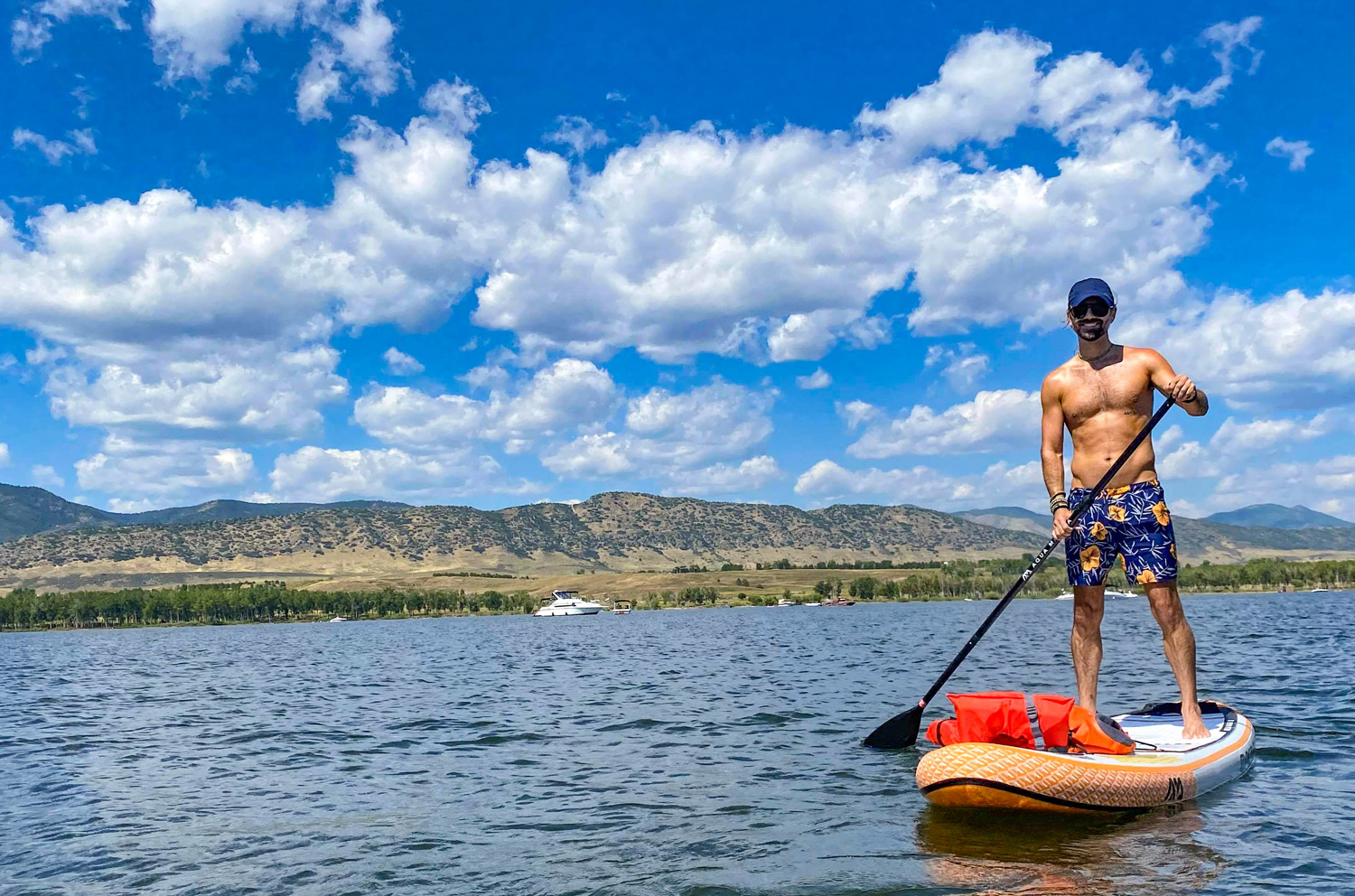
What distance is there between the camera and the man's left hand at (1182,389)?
1193 cm

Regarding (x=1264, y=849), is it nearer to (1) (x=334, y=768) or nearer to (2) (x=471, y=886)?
(2) (x=471, y=886)

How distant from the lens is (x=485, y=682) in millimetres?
37156

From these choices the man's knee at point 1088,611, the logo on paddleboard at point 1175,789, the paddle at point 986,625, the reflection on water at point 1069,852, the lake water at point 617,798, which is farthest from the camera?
the man's knee at point 1088,611

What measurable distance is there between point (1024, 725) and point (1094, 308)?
18.0ft

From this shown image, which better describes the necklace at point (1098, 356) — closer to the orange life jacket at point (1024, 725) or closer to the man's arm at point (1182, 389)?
the man's arm at point (1182, 389)

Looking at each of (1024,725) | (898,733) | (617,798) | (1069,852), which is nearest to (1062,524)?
(1024,725)

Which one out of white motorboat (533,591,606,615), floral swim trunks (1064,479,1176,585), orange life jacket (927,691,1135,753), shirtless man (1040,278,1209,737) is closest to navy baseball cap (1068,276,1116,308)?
shirtless man (1040,278,1209,737)

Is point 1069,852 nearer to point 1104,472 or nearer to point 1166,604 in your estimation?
point 1166,604

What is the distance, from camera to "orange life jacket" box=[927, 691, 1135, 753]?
37.9ft

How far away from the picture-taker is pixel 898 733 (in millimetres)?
15805

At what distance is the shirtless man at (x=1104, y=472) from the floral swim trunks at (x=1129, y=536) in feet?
0.04

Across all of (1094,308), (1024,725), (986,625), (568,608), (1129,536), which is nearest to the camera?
(1024,725)

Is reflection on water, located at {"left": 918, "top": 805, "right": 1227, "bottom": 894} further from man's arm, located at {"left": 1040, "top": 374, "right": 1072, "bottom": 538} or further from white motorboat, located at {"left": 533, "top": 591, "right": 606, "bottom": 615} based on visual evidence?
white motorboat, located at {"left": 533, "top": 591, "right": 606, "bottom": 615}

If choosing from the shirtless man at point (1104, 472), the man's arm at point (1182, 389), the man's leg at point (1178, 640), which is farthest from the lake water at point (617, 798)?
the man's arm at point (1182, 389)
